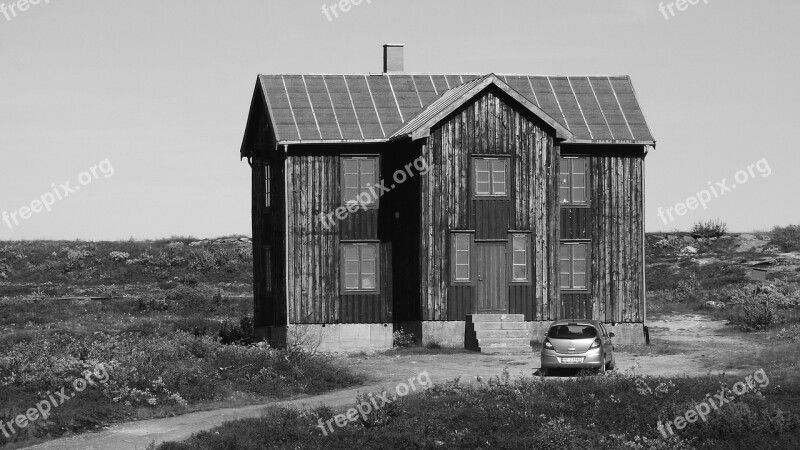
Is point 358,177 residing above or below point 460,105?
below

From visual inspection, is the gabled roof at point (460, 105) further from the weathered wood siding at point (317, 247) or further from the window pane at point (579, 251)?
the window pane at point (579, 251)

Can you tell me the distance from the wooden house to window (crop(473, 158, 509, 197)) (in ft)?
0.11

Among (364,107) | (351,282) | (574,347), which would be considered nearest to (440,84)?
(364,107)

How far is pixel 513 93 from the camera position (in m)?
40.2

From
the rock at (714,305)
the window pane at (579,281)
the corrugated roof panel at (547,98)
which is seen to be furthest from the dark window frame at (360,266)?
the rock at (714,305)

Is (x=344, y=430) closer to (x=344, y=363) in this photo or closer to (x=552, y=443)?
(x=552, y=443)

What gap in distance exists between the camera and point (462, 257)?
4028 cm

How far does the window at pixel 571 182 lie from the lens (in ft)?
138

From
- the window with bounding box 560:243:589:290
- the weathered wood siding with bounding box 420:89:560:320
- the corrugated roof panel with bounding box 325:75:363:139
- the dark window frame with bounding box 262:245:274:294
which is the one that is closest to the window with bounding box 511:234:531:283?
the weathered wood siding with bounding box 420:89:560:320

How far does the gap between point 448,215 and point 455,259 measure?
142 centimetres

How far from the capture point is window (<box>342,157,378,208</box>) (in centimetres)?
4106

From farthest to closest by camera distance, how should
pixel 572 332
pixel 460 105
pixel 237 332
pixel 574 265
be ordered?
pixel 237 332, pixel 574 265, pixel 460 105, pixel 572 332

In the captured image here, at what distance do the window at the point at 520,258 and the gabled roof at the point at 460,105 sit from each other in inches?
140

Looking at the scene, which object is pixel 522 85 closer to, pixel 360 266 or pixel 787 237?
pixel 360 266
